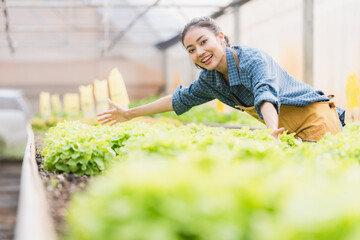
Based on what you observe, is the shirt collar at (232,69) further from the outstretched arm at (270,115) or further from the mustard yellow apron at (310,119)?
the outstretched arm at (270,115)

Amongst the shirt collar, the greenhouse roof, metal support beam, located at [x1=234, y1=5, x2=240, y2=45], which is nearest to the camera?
the shirt collar

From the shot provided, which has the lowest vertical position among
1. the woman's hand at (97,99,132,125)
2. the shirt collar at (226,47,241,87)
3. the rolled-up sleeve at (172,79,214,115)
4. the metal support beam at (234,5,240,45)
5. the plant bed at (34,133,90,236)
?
the plant bed at (34,133,90,236)

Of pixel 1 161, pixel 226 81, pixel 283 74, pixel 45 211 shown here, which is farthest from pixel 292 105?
pixel 1 161

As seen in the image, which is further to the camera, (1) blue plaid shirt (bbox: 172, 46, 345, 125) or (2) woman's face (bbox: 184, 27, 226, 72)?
(2) woman's face (bbox: 184, 27, 226, 72)

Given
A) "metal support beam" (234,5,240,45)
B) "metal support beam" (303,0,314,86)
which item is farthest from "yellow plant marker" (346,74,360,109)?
"metal support beam" (234,5,240,45)

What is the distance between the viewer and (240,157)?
1562 mm

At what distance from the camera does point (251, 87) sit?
113 inches

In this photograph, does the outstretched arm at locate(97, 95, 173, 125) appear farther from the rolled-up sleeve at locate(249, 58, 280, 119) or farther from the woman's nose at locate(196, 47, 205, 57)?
the rolled-up sleeve at locate(249, 58, 280, 119)

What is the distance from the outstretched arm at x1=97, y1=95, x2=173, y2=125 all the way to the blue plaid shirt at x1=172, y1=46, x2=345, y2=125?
0.28 ft

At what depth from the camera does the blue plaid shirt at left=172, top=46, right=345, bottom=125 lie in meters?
2.60

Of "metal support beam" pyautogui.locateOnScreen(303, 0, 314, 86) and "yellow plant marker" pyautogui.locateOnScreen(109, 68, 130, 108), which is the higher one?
"metal support beam" pyautogui.locateOnScreen(303, 0, 314, 86)

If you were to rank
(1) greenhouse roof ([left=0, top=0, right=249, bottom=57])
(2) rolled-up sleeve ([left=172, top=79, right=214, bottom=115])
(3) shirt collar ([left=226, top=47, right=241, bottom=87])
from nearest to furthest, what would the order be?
(3) shirt collar ([left=226, top=47, right=241, bottom=87])
(2) rolled-up sleeve ([left=172, top=79, right=214, bottom=115])
(1) greenhouse roof ([left=0, top=0, right=249, bottom=57])

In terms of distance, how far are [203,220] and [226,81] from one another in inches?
93.7

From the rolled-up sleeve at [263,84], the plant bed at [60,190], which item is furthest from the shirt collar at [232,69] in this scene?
the plant bed at [60,190]
